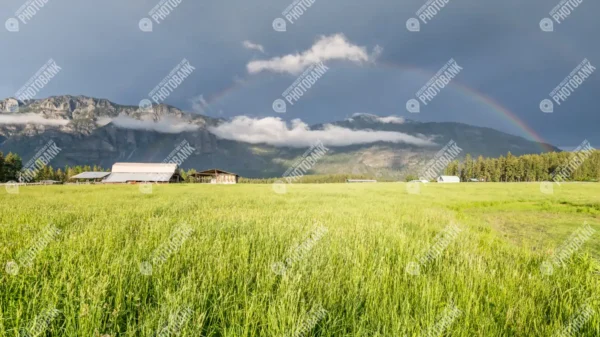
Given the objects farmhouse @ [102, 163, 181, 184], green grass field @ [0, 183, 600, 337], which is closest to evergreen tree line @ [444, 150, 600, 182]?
farmhouse @ [102, 163, 181, 184]

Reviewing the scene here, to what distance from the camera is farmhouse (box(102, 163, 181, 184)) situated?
92812 mm

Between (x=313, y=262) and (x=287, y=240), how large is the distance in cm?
182

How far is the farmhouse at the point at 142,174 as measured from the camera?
92.8 m

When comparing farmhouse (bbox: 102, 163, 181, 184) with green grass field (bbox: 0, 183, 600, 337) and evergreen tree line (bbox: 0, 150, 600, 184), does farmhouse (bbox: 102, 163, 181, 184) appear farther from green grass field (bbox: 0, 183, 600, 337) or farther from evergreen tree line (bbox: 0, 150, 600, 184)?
green grass field (bbox: 0, 183, 600, 337)

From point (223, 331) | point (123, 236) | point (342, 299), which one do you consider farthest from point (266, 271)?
point (123, 236)

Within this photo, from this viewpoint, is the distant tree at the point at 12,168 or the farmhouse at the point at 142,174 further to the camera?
the farmhouse at the point at 142,174

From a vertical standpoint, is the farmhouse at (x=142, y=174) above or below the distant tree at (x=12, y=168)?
above

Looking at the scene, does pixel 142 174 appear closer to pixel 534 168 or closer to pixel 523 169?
pixel 523 169

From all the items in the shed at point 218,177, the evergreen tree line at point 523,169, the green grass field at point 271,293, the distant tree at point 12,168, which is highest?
the evergreen tree line at point 523,169

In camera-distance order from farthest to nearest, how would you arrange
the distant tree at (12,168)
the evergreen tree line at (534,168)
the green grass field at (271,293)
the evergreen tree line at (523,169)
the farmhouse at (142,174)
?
the evergreen tree line at (534,168)
the evergreen tree line at (523,169)
the farmhouse at (142,174)
the distant tree at (12,168)
the green grass field at (271,293)

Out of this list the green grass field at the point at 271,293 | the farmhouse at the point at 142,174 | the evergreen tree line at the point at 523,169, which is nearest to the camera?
the green grass field at the point at 271,293

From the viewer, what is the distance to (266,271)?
4117 mm

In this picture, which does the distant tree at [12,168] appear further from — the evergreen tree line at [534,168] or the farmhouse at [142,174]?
the evergreen tree line at [534,168]

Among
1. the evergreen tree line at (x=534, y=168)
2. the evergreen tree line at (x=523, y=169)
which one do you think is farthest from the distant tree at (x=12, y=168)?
the evergreen tree line at (x=534, y=168)
